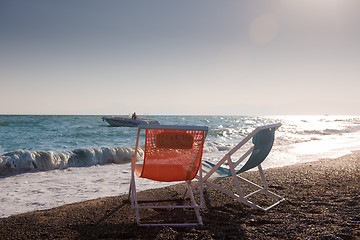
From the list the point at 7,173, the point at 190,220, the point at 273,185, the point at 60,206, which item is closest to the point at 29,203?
the point at 60,206

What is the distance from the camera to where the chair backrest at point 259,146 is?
3.58 meters

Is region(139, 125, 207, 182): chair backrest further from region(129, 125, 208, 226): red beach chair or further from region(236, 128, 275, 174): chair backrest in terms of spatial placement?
region(236, 128, 275, 174): chair backrest

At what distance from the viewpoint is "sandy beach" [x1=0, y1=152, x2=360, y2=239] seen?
2.75 m

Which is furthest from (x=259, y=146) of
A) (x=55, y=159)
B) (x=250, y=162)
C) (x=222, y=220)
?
(x=55, y=159)

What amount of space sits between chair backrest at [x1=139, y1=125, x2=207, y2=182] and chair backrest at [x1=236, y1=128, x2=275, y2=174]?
75cm

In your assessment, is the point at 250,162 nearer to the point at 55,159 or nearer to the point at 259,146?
the point at 259,146

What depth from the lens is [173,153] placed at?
10.7ft

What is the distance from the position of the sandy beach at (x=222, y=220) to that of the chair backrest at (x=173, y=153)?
1.80ft

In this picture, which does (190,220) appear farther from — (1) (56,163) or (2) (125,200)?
(1) (56,163)

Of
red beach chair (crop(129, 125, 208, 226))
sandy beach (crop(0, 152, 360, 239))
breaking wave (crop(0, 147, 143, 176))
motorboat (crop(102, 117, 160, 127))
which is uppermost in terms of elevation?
red beach chair (crop(129, 125, 208, 226))

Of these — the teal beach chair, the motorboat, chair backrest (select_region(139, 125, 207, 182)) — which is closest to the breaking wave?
the teal beach chair

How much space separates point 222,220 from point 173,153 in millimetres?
950

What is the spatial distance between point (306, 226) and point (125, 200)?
2438 mm

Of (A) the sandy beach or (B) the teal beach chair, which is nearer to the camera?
(A) the sandy beach
